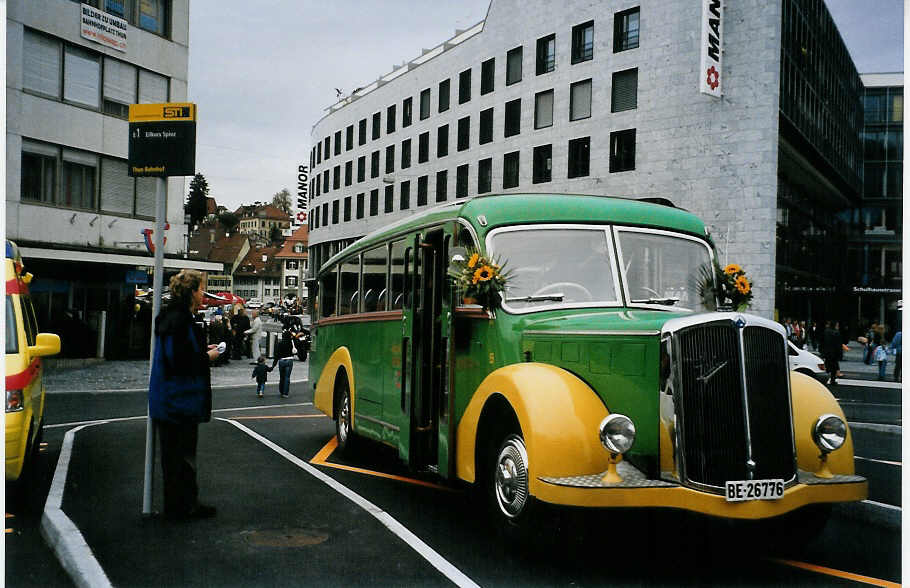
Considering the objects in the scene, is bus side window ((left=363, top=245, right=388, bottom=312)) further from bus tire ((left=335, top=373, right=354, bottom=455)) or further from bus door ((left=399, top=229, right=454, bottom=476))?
bus tire ((left=335, top=373, right=354, bottom=455))

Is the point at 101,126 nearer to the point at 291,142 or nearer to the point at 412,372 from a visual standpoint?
the point at 291,142

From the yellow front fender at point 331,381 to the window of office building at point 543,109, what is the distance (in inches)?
149

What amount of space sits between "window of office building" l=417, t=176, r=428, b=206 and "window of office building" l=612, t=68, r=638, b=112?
2.61m

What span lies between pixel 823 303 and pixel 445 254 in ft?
13.8

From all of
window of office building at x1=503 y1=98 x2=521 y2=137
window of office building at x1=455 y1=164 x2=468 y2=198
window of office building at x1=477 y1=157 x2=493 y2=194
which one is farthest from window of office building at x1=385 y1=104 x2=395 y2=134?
window of office building at x1=503 y1=98 x2=521 y2=137

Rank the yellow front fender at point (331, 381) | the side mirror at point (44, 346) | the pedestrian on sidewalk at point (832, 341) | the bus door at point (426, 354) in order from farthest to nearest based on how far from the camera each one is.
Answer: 1. the yellow front fender at point (331, 381)
2. the pedestrian on sidewalk at point (832, 341)
3. the bus door at point (426, 354)
4. the side mirror at point (44, 346)

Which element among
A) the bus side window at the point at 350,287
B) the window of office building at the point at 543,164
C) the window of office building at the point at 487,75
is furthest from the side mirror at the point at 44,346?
the window of office building at the point at 543,164

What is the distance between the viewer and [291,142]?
7.73 metres

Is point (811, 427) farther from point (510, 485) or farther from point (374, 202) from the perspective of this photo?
point (374, 202)

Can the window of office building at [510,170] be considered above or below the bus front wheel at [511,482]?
above

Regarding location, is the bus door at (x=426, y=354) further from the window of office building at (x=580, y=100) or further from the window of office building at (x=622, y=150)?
the window of office building at (x=580, y=100)

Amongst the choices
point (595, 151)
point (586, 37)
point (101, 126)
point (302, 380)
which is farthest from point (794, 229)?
point (302, 380)

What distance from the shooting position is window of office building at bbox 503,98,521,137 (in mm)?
10328

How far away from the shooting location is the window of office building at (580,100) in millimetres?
10547
